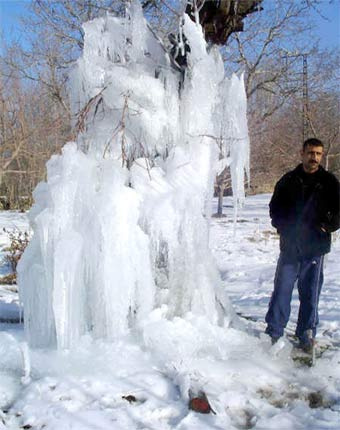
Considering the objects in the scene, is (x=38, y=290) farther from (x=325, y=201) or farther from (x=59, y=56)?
(x=59, y=56)

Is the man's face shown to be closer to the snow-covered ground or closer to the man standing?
the man standing

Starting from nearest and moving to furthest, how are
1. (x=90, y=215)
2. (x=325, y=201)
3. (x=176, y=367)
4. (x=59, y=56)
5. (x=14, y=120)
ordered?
1. (x=176, y=367)
2. (x=90, y=215)
3. (x=325, y=201)
4. (x=59, y=56)
5. (x=14, y=120)

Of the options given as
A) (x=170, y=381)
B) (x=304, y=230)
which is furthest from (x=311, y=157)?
(x=170, y=381)

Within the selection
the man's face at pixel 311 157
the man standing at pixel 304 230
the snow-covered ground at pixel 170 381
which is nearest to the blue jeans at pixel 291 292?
the man standing at pixel 304 230

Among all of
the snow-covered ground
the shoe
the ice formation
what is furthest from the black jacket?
the snow-covered ground

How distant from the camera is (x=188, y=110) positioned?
11.2 ft

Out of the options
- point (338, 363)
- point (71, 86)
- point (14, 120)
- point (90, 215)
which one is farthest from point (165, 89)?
point (14, 120)

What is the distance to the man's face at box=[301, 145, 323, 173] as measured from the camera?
10.8ft

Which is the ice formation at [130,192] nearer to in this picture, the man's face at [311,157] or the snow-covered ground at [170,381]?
the snow-covered ground at [170,381]

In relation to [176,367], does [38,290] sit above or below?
above

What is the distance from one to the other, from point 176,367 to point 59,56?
11567 mm

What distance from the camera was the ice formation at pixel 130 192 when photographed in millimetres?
3018

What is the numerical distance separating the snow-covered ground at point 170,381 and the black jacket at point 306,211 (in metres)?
0.74

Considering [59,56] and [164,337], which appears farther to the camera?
[59,56]
